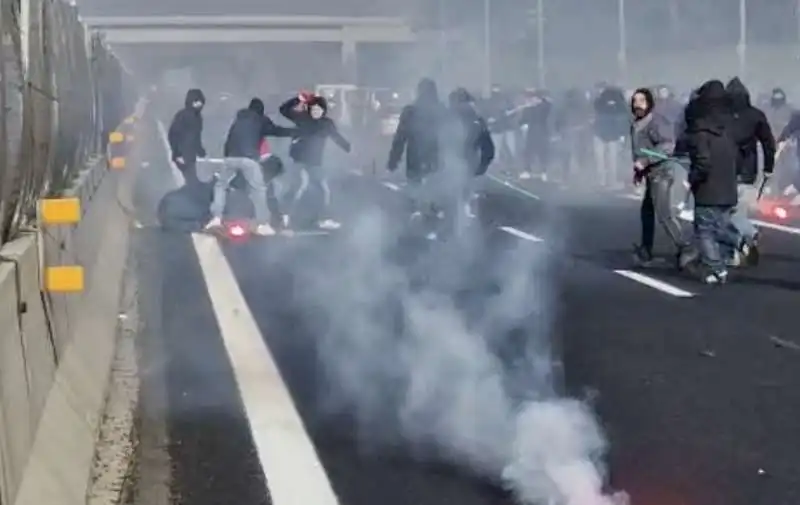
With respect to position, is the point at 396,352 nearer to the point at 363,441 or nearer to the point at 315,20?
the point at 363,441

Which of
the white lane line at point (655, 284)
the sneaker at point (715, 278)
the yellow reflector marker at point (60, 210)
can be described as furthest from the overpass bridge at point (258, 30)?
the yellow reflector marker at point (60, 210)

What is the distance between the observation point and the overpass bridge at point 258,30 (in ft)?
366

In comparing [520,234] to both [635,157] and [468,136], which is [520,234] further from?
[635,157]

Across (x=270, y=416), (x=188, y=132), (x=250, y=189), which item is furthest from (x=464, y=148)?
(x=270, y=416)

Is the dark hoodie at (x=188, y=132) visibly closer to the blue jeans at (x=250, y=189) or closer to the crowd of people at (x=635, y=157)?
the crowd of people at (x=635, y=157)

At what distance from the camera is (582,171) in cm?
3434

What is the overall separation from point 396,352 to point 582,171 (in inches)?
937

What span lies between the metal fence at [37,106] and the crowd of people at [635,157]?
5421mm

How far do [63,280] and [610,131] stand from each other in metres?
25.9

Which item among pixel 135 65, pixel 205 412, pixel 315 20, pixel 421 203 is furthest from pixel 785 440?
pixel 135 65

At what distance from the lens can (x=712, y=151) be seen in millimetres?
15258

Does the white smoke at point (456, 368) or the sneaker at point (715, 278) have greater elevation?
the white smoke at point (456, 368)

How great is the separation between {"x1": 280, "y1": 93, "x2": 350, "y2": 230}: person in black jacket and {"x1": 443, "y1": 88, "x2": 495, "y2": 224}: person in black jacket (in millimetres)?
2280

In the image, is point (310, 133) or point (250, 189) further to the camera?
point (310, 133)
